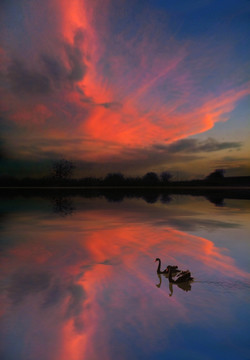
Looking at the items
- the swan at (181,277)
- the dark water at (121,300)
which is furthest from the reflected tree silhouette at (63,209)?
the swan at (181,277)

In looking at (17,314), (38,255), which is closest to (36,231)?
(38,255)

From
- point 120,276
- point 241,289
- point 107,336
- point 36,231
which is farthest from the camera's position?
point 36,231

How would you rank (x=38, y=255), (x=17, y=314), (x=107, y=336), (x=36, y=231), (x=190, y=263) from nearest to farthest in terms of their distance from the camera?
(x=107, y=336), (x=17, y=314), (x=190, y=263), (x=38, y=255), (x=36, y=231)

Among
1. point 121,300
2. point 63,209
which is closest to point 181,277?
point 121,300

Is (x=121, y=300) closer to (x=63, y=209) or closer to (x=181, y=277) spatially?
(x=181, y=277)

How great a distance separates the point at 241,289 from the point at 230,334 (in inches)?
90.0

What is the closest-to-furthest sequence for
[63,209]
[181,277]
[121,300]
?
[121,300] → [181,277] → [63,209]

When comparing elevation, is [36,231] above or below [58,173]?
below

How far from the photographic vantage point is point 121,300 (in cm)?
701

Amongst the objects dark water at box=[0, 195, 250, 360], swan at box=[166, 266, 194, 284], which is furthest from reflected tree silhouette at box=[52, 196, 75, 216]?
swan at box=[166, 266, 194, 284]

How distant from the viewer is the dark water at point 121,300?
17.0ft

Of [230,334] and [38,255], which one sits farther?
[38,255]

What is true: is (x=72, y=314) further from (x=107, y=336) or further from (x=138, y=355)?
(x=138, y=355)

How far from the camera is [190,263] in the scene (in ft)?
33.0
